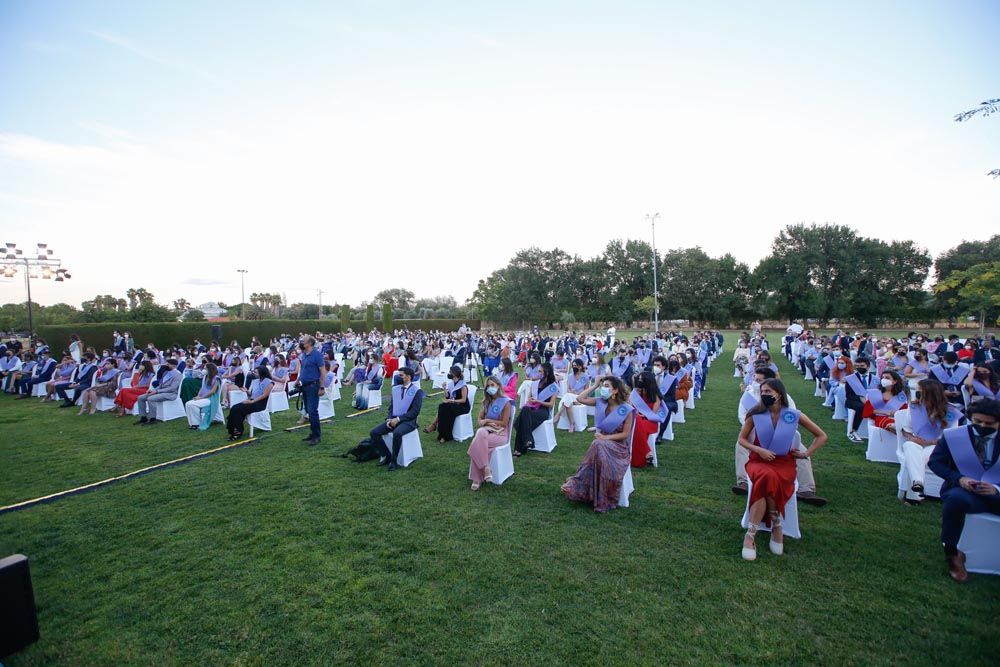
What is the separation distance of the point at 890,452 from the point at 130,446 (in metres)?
11.9

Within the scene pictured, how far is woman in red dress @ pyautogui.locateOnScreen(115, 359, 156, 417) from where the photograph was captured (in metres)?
10.6

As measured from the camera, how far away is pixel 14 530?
4.79m

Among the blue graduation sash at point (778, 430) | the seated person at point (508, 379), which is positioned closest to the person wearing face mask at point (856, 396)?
the blue graduation sash at point (778, 430)

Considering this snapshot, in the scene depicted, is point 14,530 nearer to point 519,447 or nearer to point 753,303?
point 519,447

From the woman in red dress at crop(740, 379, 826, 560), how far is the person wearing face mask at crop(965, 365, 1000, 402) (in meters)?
3.89

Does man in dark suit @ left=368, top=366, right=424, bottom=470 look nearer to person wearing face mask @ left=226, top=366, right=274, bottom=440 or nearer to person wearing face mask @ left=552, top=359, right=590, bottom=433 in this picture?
person wearing face mask @ left=552, top=359, right=590, bottom=433

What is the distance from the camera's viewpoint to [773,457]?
3.96m

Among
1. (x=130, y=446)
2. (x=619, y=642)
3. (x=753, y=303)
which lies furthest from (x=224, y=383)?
(x=753, y=303)

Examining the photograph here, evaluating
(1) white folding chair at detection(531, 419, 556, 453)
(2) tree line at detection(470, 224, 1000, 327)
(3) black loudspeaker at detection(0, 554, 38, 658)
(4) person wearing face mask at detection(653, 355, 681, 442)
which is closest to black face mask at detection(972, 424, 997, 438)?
(4) person wearing face mask at detection(653, 355, 681, 442)

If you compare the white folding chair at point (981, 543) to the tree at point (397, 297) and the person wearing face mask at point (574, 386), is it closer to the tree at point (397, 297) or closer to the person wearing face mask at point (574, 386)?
the person wearing face mask at point (574, 386)

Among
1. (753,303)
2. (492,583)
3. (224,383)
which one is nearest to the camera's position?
(492,583)

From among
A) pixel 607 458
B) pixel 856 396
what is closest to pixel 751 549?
pixel 607 458

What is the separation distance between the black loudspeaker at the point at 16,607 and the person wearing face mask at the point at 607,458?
4.42 m

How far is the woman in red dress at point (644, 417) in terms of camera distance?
6.31 metres
